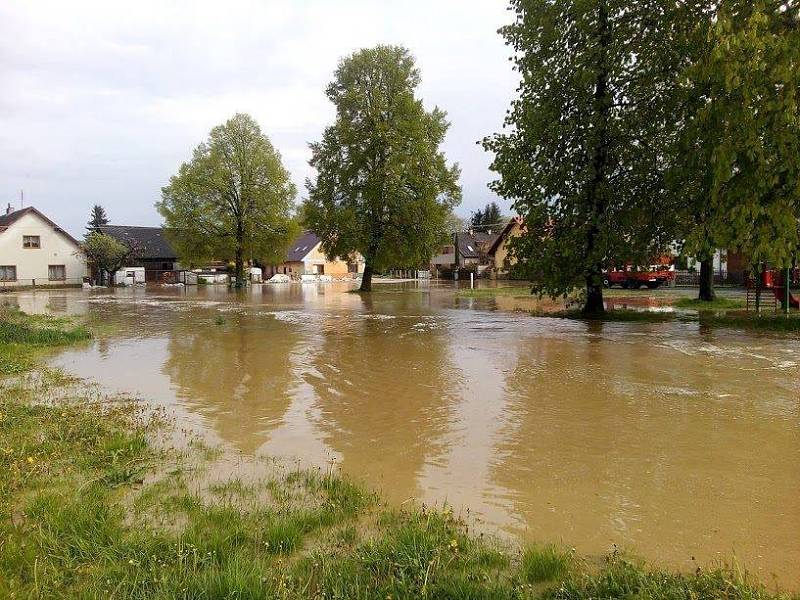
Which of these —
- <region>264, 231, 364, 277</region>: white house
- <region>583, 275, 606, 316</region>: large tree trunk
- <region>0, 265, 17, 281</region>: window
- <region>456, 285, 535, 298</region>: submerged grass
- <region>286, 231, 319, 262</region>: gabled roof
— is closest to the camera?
<region>583, 275, 606, 316</region>: large tree trunk

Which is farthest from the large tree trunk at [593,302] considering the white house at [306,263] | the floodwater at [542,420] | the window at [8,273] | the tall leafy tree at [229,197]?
the white house at [306,263]

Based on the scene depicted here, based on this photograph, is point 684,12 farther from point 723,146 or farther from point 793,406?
point 793,406

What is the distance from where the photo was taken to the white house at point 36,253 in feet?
178

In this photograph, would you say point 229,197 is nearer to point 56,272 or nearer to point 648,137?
point 56,272

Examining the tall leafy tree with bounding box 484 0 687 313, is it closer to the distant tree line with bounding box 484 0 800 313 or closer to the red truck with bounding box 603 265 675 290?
the distant tree line with bounding box 484 0 800 313

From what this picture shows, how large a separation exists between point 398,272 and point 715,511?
86.3m

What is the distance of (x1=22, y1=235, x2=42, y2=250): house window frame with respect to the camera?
55.2 m

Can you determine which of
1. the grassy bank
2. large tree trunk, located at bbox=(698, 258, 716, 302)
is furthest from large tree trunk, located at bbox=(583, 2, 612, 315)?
the grassy bank

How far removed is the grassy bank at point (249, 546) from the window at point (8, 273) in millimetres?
59627

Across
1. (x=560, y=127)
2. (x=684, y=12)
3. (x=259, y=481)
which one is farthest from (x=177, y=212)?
(x=259, y=481)

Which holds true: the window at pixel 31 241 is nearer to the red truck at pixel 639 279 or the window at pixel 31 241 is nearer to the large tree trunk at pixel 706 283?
the red truck at pixel 639 279

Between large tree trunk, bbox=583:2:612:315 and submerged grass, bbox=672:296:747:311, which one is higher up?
large tree trunk, bbox=583:2:612:315

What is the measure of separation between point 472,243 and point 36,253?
5615 cm

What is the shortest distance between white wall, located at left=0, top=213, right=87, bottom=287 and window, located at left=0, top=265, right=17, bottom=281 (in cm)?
32
